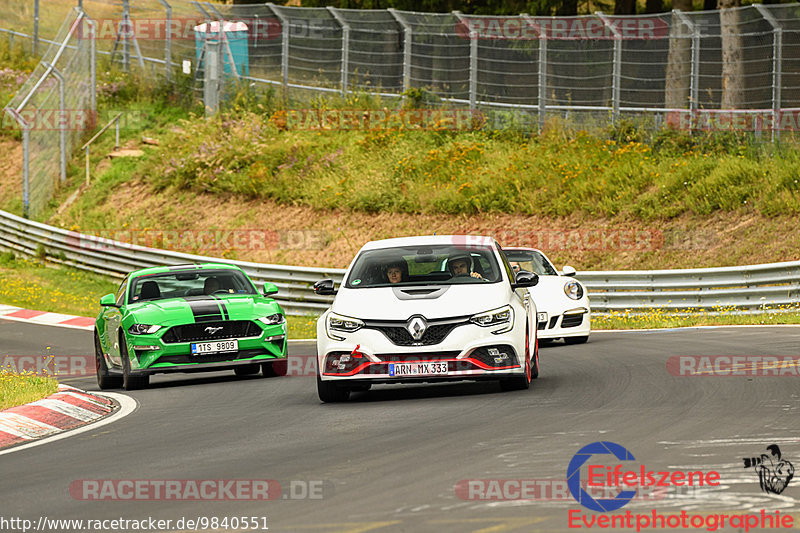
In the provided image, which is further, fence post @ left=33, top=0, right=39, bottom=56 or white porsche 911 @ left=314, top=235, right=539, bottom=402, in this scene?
fence post @ left=33, top=0, right=39, bottom=56

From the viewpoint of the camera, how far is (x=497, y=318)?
11.7 metres

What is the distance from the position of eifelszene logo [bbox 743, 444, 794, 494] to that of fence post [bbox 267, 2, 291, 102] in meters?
30.0

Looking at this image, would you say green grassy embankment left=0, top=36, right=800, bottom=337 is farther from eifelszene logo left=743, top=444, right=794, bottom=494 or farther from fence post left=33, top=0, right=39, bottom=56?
eifelszene logo left=743, top=444, right=794, bottom=494

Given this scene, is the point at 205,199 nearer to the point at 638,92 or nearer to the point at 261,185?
the point at 261,185

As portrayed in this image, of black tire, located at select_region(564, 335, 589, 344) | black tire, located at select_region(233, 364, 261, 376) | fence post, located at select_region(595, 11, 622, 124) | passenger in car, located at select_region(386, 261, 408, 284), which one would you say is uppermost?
fence post, located at select_region(595, 11, 622, 124)

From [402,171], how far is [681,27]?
26.6 ft

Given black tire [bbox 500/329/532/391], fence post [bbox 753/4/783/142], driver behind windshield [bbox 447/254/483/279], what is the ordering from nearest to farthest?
black tire [bbox 500/329/532/391]
driver behind windshield [bbox 447/254/483/279]
fence post [bbox 753/4/783/142]

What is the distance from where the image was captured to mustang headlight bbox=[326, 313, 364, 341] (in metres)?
11.7

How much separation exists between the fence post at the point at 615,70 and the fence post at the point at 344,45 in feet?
26.0

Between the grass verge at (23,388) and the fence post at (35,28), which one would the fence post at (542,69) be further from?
the fence post at (35,28)

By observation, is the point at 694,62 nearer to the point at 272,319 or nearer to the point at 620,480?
the point at 272,319

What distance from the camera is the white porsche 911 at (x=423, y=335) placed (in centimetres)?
1148

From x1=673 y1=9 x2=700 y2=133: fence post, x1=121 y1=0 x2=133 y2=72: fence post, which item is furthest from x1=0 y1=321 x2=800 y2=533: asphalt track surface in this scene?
x1=121 y1=0 x2=133 y2=72: fence post

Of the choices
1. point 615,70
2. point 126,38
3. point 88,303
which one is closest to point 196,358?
point 88,303
